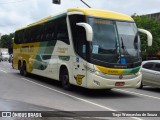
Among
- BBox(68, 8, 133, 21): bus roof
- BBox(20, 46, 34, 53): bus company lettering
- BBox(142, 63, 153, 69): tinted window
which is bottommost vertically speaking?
BBox(142, 63, 153, 69): tinted window

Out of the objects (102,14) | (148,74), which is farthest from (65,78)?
(148,74)

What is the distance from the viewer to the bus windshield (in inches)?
555

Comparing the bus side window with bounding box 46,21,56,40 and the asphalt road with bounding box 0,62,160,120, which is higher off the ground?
the bus side window with bounding box 46,21,56,40

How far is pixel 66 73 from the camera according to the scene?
16328 mm

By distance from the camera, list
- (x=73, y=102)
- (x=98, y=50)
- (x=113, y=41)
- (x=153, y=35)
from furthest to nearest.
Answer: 1. (x=153, y=35)
2. (x=113, y=41)
3. (x=98, y=50)
4. (x=73, y=102)

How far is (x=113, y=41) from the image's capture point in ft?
47.1

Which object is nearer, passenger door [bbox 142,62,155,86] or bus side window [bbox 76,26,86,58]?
bus side window [bbox 76,26,86,58]

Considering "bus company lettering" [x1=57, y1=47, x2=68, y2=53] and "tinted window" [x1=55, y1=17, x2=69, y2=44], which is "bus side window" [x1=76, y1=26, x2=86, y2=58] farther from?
"bus company lettering" [x1=57, y1=47, x2=68, y2=53]

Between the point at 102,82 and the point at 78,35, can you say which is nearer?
the point at 102,82

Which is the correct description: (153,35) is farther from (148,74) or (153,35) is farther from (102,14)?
(102,14)

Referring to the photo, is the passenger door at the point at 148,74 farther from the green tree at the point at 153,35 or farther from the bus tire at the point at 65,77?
the green tree at the point at 153,35

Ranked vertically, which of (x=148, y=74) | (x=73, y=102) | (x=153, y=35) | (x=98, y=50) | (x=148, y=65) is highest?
(x=153, y=35)

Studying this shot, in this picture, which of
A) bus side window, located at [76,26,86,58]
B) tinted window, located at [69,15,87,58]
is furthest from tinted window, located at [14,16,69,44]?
bus side window, located at [76,26,86,58]

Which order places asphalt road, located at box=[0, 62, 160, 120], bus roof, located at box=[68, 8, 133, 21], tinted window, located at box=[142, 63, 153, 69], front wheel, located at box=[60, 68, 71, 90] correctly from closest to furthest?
asphalt road, located at box=[0, 62, 160, 120] → bus roof, located at box=[68, 8, 133, 21] → front wheel, located at box=[60, 68, 71, 90] → tinted window, located at box=[142, 63, 153, 69]
